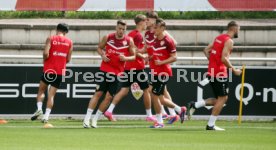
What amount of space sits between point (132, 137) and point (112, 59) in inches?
124

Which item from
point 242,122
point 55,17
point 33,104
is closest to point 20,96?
point 33,104

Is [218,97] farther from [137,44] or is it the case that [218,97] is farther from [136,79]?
[137,44]

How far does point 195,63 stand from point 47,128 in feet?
18.3

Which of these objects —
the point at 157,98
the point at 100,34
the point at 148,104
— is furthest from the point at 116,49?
the point at 100,34

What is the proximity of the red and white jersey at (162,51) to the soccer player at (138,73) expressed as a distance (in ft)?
3.00

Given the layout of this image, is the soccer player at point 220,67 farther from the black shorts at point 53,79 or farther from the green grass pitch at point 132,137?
the black shorts at point 53,79

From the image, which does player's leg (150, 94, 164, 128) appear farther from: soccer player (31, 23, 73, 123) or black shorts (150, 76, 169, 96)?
soccer player (31, 23, 73, 123)

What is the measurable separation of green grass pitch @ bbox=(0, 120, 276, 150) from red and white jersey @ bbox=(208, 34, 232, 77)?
3.54 feet

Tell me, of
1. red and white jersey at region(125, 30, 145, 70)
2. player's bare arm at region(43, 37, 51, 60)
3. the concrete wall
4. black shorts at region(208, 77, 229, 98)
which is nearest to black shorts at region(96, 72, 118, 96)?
player's bare arm at region(43, 37, 51, 60)

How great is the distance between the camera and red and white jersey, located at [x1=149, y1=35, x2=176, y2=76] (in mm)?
18547

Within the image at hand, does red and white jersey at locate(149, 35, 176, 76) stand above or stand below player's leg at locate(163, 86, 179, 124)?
above

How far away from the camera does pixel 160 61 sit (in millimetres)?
18594

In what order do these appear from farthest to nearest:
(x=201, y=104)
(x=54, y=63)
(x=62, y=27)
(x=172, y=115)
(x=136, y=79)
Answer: (x=136, y=79), (x=172, y=115), (x=54, y=63), (x=62, y=27), (x=201, y=104)

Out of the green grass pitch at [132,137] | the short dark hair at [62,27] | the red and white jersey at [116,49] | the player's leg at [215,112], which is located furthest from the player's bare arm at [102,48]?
the player's leg at [215,112]
